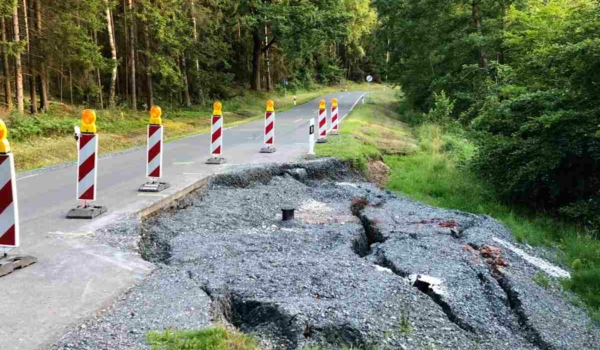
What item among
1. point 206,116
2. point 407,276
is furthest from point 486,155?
point 206,116

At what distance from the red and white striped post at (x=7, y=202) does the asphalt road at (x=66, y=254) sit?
0.29 m

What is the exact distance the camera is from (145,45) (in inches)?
1066

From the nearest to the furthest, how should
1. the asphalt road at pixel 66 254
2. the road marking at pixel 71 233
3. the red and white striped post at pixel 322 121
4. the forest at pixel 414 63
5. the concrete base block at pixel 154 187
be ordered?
the asphalt road at pixel 66 254 → the road marking at pixel 71 233 → the concrete base block at pixel 154 187 → the forest at pixel 414 63 → the red and white striped post at pixel 322 121

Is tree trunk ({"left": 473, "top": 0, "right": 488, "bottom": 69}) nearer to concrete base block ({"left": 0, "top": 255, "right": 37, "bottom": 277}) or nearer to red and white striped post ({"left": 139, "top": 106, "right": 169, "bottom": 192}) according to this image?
red and white striped post ({"left": 139, "top": 106, "right": 169, "bottom": 192})

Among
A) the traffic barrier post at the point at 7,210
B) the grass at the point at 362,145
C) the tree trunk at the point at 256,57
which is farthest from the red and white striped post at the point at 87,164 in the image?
the tree trunk at the point at 256,57

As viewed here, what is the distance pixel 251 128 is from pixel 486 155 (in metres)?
11.1

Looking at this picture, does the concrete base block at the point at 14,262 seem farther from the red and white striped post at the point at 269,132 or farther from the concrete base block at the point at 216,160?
the red and white striped post at the point at 269,132

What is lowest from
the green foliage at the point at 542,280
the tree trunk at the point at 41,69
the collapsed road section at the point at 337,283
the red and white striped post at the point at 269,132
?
the green foliage at the point at 542,280

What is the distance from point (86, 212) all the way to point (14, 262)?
2.08 metres

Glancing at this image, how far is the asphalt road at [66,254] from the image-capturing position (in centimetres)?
402

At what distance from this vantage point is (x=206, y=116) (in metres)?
29.3

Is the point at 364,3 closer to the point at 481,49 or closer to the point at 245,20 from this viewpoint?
the point at 245,20

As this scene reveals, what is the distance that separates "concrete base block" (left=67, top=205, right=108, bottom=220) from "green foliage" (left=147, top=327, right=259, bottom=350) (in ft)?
12.8

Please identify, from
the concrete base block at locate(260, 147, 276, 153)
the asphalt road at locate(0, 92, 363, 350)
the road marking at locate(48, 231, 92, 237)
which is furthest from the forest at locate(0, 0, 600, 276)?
the road marking at locate(48, 231, 92, 237)
